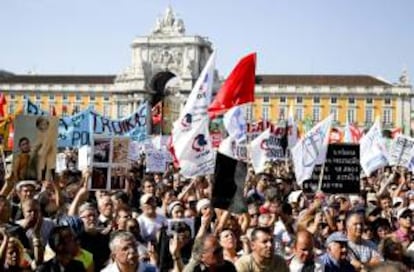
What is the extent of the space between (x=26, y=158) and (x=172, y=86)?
88.4 m

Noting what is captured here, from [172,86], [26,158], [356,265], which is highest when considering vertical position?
[172,86]

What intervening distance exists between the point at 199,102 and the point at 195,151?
117cm

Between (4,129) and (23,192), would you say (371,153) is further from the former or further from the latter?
(23,192)

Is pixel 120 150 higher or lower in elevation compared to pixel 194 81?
lower

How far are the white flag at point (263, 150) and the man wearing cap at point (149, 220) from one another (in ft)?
30.1

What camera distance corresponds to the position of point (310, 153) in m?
13.3

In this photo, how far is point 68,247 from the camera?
227 inches

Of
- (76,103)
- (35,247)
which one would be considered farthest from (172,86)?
(35,247)

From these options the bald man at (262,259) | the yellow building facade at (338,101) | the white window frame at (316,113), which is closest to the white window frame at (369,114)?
the yellow building facade at (338,101)

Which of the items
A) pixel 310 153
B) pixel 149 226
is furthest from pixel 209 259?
pixel 310 153

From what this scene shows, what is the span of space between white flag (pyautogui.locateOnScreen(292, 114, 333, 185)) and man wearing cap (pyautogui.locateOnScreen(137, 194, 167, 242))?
188 inches

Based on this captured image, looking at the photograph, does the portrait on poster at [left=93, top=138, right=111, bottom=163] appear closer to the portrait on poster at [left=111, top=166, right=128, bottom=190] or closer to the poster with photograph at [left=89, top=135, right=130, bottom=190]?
the poster with photograph at [left=89, top=135, right=130, bottom=190]

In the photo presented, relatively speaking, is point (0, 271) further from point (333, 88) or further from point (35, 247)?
point (333, 88)

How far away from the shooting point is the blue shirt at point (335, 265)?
636 centimetres
